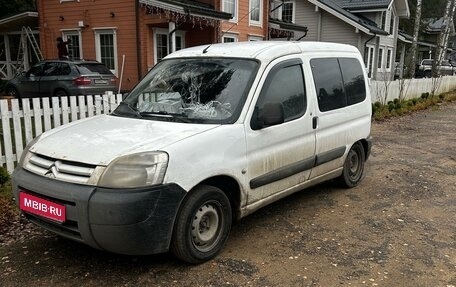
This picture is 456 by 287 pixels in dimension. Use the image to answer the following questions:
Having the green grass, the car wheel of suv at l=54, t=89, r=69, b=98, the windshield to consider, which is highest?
the windshield

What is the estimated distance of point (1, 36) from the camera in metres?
22.1

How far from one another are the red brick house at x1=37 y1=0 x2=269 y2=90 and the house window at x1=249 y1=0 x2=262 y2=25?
0.19m

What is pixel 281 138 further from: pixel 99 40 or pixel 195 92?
pixel 99 40

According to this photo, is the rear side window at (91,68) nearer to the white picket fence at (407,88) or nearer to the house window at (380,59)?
the white picket fence at (407,88)

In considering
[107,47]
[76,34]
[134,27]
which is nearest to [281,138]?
[134,27]

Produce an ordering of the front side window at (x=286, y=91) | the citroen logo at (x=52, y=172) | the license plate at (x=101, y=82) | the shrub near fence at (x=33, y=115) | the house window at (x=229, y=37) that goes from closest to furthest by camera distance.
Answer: the citroen logo at (x=52, y=172) < the front side window at (x=286, y=91) < the shrub near fence at (x=33, y=115) < the license plate at (x=101, y=82) < the house window at (x=229, y=37)

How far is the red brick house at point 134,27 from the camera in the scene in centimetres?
1544

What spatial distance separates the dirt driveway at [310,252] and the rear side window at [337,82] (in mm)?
1243

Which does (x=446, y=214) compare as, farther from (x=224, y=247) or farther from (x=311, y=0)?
(x=311, y=0)

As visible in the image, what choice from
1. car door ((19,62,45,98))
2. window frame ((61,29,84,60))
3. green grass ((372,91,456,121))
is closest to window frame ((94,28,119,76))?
window frame ((61,29,84,60))

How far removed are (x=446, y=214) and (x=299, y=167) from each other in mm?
1918

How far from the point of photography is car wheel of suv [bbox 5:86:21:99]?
583 inches

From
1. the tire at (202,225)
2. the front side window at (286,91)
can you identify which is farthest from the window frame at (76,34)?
the tire at (202,225)

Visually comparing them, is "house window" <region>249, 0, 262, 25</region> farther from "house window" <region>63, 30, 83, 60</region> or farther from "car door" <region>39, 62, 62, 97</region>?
"car door" <region>39, 62, 62, 97</region>
